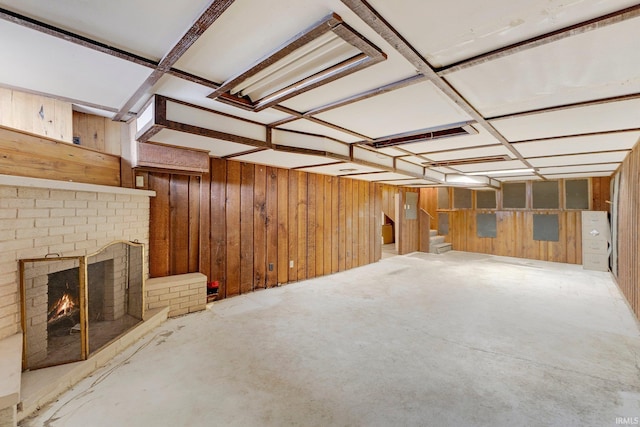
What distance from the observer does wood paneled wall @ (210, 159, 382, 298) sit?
12.8 feet

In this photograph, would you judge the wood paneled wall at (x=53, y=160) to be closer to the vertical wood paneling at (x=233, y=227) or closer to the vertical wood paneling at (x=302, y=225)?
the vertical wood paneling at (x=233, y=227)

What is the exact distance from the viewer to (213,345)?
258 cm

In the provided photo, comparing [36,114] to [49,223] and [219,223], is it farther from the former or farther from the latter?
[219,223]

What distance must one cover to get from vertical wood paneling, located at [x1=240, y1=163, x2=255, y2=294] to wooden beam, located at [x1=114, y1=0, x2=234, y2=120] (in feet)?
7.43

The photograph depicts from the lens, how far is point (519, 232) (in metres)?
7.49

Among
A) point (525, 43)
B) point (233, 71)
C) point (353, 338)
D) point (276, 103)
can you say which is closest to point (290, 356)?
point (353, 338)

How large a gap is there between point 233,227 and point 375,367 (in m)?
2.67

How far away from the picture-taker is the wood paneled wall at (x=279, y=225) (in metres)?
3.91

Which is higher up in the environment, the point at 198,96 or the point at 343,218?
the point at 198,96

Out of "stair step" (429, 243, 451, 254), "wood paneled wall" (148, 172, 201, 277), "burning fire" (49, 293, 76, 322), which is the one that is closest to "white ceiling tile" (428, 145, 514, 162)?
"wood paneled wall" (148, 172, 201, 277)

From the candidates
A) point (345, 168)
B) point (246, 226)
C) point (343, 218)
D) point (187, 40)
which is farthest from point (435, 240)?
point (187, 40)

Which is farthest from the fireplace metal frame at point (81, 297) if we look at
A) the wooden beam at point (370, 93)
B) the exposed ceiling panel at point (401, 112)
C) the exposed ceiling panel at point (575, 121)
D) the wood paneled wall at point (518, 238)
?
the wood paneled wall at point (518, 238)

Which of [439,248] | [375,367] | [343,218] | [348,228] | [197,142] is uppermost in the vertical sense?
[197,142]

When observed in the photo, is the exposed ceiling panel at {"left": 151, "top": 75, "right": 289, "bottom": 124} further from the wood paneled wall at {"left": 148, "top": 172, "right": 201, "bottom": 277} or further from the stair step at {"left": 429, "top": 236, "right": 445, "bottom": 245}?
the stair step at {"left": 429, "top": 236, "right": 445, "bottom": 245}
